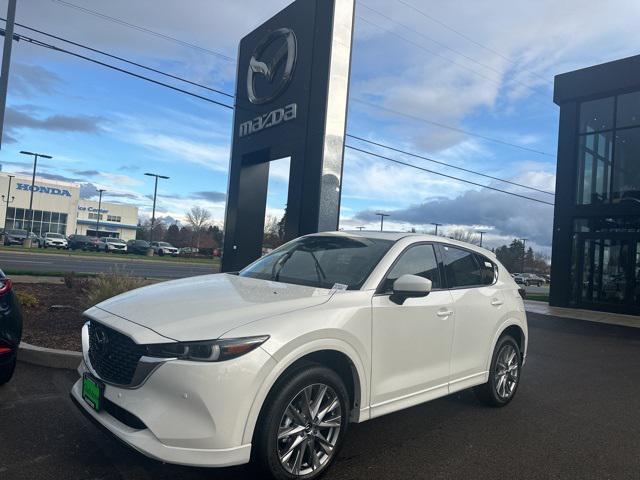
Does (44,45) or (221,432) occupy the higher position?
(44,45)

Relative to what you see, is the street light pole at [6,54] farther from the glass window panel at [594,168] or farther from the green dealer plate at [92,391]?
the glass window panel at [594,168]

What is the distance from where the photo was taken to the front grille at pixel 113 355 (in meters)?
3.04

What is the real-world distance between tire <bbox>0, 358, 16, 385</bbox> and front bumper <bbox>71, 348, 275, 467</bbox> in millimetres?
2065

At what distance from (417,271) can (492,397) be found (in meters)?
1.73

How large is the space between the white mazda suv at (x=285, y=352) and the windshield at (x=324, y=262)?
0.02 metres

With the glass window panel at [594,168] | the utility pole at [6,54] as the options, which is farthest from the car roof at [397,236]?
the glass window panel at [594,168]

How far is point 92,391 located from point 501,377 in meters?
3.87

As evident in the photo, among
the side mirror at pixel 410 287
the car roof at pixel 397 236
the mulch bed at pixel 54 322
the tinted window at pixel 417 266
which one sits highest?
the car roof at pixel 397 236

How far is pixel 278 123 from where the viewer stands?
40.2 feet

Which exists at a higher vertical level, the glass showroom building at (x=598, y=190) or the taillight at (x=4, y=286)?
the glass showroom building at (x=598, y=190)

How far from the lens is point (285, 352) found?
10.0 feet

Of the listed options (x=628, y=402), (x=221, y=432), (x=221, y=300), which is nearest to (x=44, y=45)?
(x=221, y=300)

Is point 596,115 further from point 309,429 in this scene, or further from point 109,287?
point 309,429

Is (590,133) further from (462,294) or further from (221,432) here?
(221,432)
